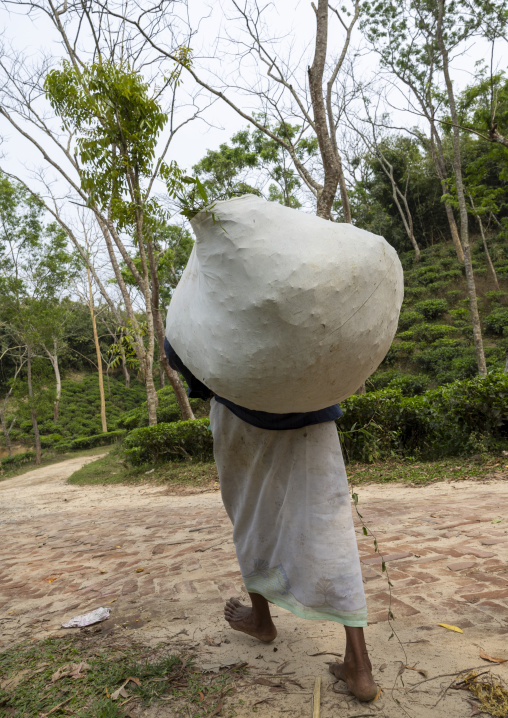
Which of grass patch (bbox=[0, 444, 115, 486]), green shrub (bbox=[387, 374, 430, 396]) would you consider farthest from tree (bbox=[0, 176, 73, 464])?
green shrub (bbox=[387, 374, 430, 396])

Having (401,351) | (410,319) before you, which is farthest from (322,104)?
(410,319)

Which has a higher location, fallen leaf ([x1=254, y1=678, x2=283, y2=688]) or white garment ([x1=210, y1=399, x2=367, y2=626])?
white garment ([x1=210, y1=399, x2=367, y2=626])

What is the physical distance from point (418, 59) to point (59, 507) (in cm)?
1934

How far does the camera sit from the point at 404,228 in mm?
27516

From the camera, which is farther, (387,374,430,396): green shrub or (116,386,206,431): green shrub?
(116,386,206,431): green shrub

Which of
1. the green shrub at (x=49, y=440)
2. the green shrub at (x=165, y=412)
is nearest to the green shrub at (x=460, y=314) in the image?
the green shrub at (x=165, y=412)

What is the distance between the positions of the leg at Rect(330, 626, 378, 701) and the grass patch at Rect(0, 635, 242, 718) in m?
0.44

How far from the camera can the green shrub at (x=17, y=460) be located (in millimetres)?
16295

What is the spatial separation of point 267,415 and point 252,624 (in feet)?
3.15

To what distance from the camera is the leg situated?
1.56m

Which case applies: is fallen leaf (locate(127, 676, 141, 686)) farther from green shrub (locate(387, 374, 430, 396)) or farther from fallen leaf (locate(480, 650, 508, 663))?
green shrub (locate(387, 374, 430, 396))

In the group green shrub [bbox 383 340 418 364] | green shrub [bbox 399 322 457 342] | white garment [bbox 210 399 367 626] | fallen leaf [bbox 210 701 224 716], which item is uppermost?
green shrub [bbox 399 322 457 342]

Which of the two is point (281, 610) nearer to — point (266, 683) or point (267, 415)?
point (266, 683)

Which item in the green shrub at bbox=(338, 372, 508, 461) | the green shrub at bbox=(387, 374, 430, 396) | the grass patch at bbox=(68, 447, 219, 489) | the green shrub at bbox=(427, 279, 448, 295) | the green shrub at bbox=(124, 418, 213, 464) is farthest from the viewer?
the green shrub at bbox=(427, 279, 448, 295)
